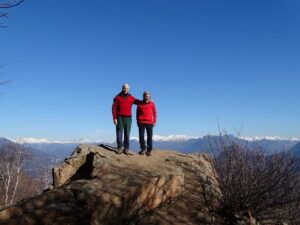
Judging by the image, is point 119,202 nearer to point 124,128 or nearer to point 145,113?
point 124,128

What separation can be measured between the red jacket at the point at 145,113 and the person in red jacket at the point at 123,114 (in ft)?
1.21

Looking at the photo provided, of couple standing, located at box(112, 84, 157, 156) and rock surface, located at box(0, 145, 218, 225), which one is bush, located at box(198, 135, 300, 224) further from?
couple standing, located at box(112, 84, 157, 156)

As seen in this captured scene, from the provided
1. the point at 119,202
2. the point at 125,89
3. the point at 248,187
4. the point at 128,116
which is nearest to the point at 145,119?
the point at 128,116

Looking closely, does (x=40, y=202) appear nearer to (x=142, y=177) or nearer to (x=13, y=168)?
(x=142, y=177)

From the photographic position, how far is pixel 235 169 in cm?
568

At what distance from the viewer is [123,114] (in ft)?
31.4

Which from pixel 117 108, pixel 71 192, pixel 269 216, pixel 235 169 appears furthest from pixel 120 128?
pixel 269 216

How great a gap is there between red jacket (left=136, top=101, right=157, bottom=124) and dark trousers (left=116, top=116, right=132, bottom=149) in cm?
44

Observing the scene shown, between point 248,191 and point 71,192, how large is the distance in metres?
3.98

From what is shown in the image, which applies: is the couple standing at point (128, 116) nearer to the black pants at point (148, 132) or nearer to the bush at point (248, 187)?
the black pants at point (148, 132)

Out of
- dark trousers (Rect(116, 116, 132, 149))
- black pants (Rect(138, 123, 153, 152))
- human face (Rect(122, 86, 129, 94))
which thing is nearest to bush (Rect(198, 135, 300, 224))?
black pants (Rect(138, 123, 153, 152))

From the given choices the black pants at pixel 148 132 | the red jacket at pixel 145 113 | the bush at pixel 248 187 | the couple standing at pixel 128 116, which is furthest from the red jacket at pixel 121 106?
the bush at pixel 248 187

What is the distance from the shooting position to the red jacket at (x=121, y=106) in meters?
9.55

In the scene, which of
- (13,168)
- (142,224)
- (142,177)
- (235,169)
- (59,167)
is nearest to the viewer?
(142,224)
